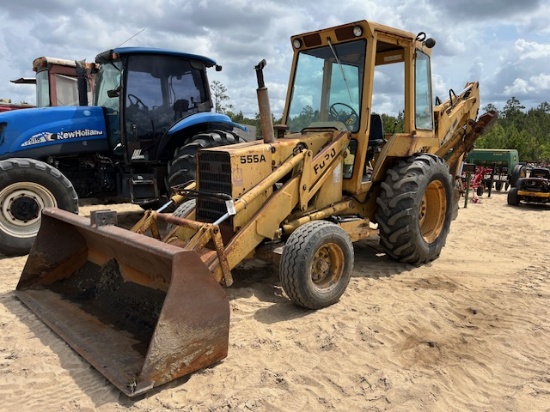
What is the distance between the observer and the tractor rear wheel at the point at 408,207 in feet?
17.5

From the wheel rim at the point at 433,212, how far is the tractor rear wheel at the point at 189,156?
2.87 meters

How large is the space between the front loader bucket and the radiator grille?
37.0 inches

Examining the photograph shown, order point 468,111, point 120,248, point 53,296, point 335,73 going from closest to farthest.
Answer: point 120,248 → point 53,296 → point 335,73 → point 468,111

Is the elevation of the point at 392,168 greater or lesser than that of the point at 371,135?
lesser

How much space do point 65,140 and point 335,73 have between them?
394cm

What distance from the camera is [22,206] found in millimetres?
5848

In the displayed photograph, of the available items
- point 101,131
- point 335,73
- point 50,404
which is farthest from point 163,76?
point 50,404

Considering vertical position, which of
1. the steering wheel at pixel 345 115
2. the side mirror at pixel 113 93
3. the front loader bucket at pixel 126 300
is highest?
the side mirror at pixel 113 93

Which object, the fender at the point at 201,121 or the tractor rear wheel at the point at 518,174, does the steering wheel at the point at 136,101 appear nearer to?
the fender at the point at 201,121

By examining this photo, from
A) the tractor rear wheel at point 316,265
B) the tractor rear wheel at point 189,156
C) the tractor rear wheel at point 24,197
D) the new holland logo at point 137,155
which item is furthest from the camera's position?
the new holland logo at point 137,155

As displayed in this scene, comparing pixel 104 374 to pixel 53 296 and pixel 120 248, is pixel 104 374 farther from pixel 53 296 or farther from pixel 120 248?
pixel 53 296

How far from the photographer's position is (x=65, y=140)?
6.72 m

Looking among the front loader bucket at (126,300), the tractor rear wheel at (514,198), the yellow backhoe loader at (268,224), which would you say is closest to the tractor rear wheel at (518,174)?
the tractor rear wheel at (514,198)

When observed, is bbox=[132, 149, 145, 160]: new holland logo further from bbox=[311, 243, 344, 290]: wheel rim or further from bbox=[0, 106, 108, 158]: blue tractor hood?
bbox=[311, 243, 344, 290]: wheel rim
